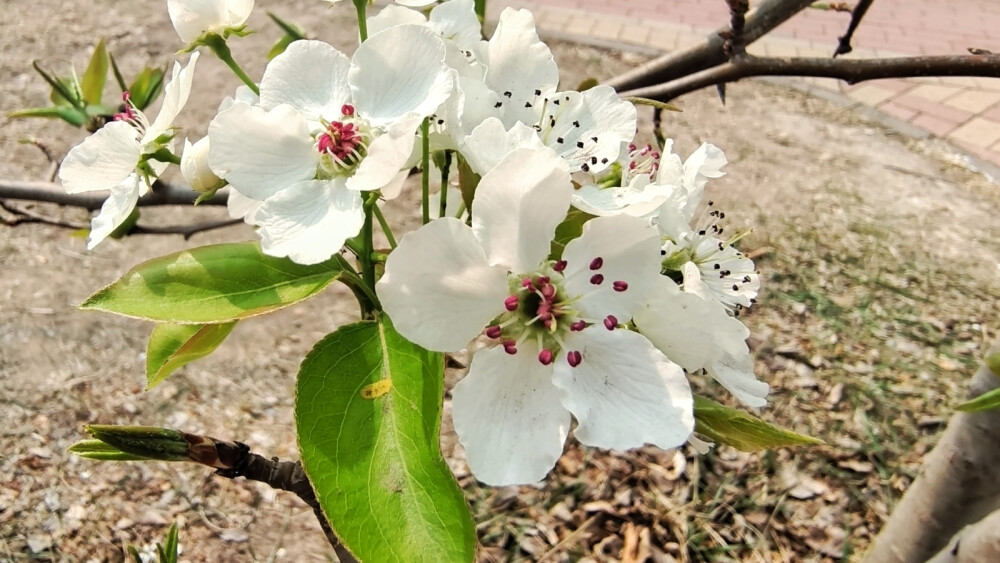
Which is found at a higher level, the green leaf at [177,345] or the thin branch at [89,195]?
the green leaf at [177,345]

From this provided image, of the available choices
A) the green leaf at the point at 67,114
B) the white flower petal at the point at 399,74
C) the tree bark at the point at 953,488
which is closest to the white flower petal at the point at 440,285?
the white flower petal at the point at 399,74

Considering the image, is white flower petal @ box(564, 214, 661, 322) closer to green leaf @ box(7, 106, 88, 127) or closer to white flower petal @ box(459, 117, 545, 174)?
white flower petal @ box(459, 117, 545, 174)

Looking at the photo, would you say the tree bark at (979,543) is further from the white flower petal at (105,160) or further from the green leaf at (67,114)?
the green leaf at (67,114)

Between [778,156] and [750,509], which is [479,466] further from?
[778,156]

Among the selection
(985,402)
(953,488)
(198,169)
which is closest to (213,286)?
(198,169)

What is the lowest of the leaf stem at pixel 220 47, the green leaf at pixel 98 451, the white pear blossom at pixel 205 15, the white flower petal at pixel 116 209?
the green leaf at pixel 98 451

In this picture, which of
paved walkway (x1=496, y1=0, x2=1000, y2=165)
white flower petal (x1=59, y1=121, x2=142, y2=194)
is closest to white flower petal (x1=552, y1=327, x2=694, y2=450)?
white flower petal (x1=59, y1=121, x2=142, y2=194)
